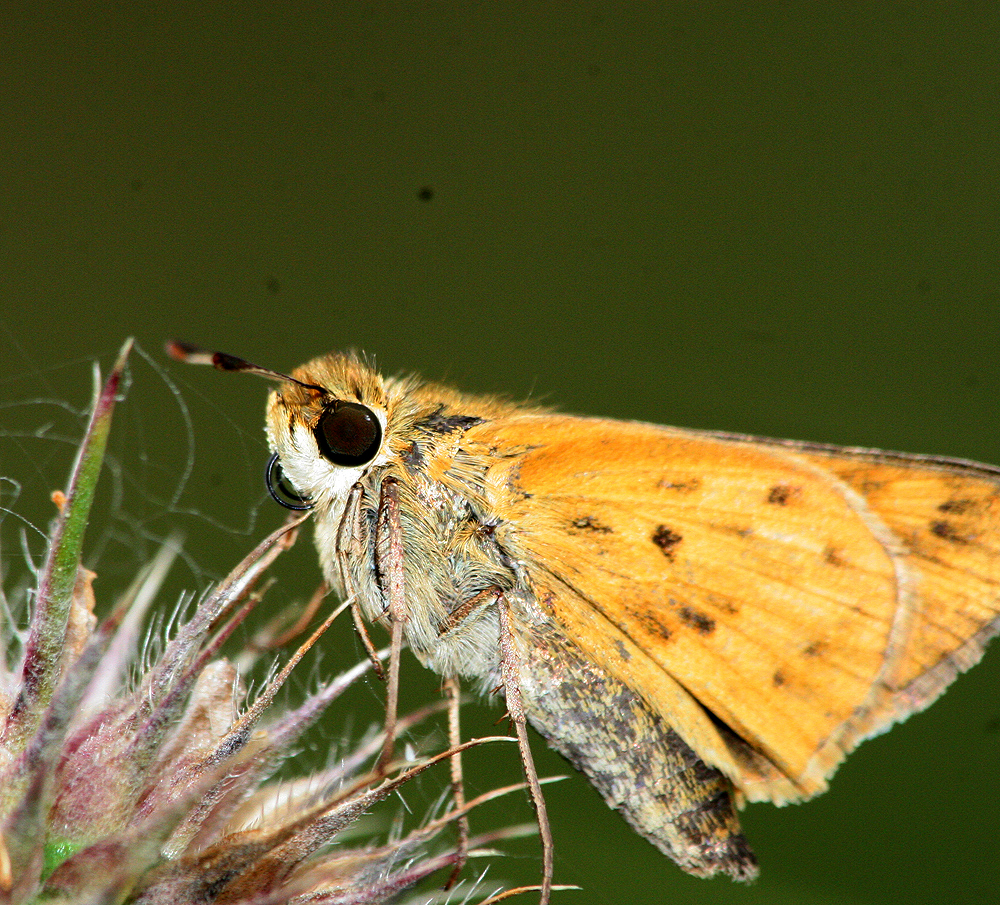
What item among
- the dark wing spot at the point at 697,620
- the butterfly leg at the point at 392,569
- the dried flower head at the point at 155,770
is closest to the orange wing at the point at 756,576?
the dark wing spot at the point at 697,620

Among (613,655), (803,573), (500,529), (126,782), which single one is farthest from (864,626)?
(126,782)

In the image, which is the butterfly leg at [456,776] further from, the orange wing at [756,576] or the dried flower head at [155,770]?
the orange wing at [756,576]

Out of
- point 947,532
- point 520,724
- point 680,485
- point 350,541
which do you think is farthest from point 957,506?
point 350,541

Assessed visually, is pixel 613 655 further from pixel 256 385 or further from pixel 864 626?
pixel 256 385

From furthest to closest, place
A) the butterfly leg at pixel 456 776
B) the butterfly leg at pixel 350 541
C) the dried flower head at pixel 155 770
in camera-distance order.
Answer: the butterfly leg at pixel 350 541 → the butterfly leg at pixel 456 776 → the dried flower head at pixel 155 770

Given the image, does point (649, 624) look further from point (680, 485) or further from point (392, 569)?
point (392, 569)

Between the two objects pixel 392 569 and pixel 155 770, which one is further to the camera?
pixel 392 569

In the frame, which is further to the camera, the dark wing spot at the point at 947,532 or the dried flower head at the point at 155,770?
the dark wing spot at the point at 947,532

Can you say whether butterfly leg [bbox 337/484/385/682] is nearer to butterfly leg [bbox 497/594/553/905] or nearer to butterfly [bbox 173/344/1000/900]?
butterfly [bbox 173/344/1000/900]
